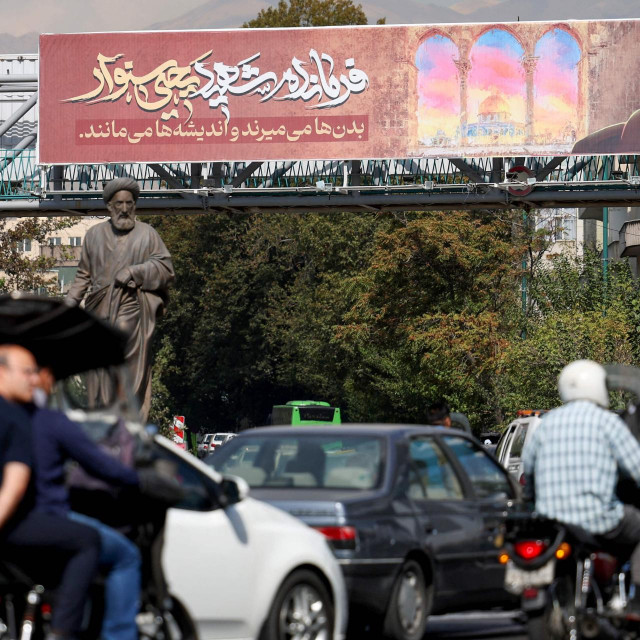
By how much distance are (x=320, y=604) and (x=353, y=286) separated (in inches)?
1658

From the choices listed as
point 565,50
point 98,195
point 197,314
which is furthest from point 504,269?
point 197,314

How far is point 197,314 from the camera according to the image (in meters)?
74.2

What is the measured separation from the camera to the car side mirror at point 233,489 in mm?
8820

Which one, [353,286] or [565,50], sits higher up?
[565,50]

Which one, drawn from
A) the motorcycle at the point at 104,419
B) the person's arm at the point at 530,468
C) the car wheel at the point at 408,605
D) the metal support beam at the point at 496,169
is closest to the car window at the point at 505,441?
the metal support beam at the point at 496,169

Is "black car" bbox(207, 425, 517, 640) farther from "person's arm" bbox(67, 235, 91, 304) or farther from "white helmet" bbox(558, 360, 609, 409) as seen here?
"person's arm" bbox(67, 235, 91, 304)

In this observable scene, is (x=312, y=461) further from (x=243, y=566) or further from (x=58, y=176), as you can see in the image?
(x=58, y=176)

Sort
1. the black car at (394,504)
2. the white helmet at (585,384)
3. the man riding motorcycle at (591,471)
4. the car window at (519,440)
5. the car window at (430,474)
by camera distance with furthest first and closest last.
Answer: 1. the car window at (519,440)
2. the car window at (430,474)
3. the black car at (394,504)
4. the white helmet at (585,384)
5. the man riding motorcycle at (591,471)

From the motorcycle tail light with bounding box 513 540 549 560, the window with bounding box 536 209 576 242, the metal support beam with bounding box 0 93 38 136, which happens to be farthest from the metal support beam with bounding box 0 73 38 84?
the motorcycle tail light with bounding box 513 540 549 560

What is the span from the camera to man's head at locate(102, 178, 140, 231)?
1541 cm

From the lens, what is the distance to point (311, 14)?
63906mm

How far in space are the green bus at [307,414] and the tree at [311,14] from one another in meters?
13.4

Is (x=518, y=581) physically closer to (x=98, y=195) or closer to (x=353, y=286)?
(x=98, y=195)

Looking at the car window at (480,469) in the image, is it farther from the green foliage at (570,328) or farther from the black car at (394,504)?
the green foliage at (570,328)
